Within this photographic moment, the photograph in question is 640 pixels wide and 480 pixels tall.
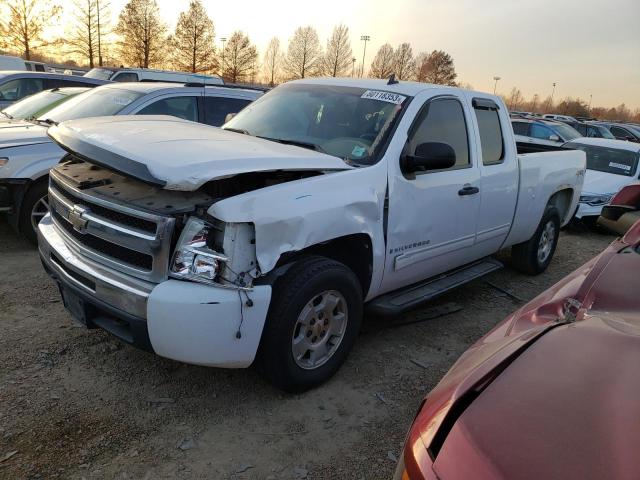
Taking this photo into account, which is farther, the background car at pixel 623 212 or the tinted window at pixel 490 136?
the tinted window at pixel 490 136

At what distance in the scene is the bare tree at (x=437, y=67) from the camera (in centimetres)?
6619

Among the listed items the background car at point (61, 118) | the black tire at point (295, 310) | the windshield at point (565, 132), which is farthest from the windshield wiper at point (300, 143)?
the windshield at point (565, 132)

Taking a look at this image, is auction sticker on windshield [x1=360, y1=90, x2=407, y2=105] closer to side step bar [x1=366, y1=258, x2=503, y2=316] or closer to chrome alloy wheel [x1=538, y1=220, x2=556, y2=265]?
side step bar [x1=366, y1=258, x2=503, y2=316]

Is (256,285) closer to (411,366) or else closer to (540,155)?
(411,366)

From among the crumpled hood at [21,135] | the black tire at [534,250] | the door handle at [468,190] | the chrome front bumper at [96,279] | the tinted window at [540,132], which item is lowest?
the black tire at [534,250]

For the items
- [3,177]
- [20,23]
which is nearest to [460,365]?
[3,177]

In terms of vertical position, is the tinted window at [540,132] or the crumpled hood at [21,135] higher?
the tinted window at [540,132]

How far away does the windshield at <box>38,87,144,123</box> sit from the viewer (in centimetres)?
620

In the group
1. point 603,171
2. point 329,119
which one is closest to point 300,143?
point 329,119

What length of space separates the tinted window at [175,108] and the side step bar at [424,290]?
3944mm

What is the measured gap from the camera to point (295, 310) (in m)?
2.92

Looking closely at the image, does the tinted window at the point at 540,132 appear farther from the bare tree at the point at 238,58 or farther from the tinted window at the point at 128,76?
the bare tree at the point at 238,58

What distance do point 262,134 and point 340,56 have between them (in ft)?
196

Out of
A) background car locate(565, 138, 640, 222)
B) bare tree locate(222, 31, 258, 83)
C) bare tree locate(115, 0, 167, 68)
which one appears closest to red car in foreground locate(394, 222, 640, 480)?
background car locate(565, 138, 640, 222)
